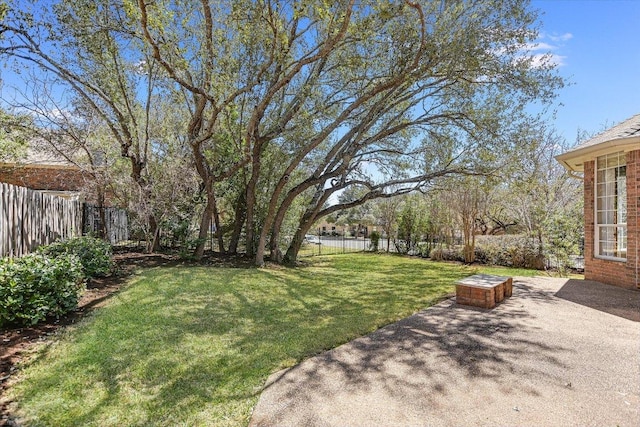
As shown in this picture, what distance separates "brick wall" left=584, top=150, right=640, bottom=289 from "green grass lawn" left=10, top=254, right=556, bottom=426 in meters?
3.65


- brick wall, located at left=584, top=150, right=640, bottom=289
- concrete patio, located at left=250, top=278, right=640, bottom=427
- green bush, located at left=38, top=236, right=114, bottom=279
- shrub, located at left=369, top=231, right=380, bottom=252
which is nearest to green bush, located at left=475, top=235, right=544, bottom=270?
brick wall, located at left=584, top=150, right=640, bottom=289

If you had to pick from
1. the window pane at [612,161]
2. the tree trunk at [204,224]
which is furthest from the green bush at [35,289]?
the window pane at [612,161]

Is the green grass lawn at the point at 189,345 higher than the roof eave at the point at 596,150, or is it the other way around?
the roof eave at the point at 596,150

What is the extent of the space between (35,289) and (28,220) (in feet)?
10.5

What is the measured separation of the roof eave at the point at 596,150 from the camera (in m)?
6.66

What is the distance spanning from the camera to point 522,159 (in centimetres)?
1066

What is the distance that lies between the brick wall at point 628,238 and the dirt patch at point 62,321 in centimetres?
932

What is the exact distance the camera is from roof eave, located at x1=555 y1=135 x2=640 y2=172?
6.66 metres

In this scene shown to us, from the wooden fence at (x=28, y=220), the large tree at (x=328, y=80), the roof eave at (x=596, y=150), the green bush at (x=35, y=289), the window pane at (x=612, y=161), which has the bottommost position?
the green bush at (x=35, y=289)

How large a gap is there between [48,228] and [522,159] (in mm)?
13305

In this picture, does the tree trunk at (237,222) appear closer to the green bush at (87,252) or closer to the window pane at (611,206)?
the green bush at (87,252)

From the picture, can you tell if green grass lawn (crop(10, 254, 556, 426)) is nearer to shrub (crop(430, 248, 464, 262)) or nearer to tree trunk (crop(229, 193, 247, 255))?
tree trunk (crop(229, 193, 247, 255))

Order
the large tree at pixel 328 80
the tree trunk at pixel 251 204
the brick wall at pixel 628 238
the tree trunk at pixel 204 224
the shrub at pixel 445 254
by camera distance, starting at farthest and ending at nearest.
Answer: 1. the shrub at pixel 445 254
2. the tree trunk at pixel 251 204
3. the tree trunk at pixel 204 224
4. the large tree at pixel 328 80
5. the brick wall at pixel 628 238

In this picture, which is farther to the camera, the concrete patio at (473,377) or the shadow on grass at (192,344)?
the shadow on grass at (192,344)
